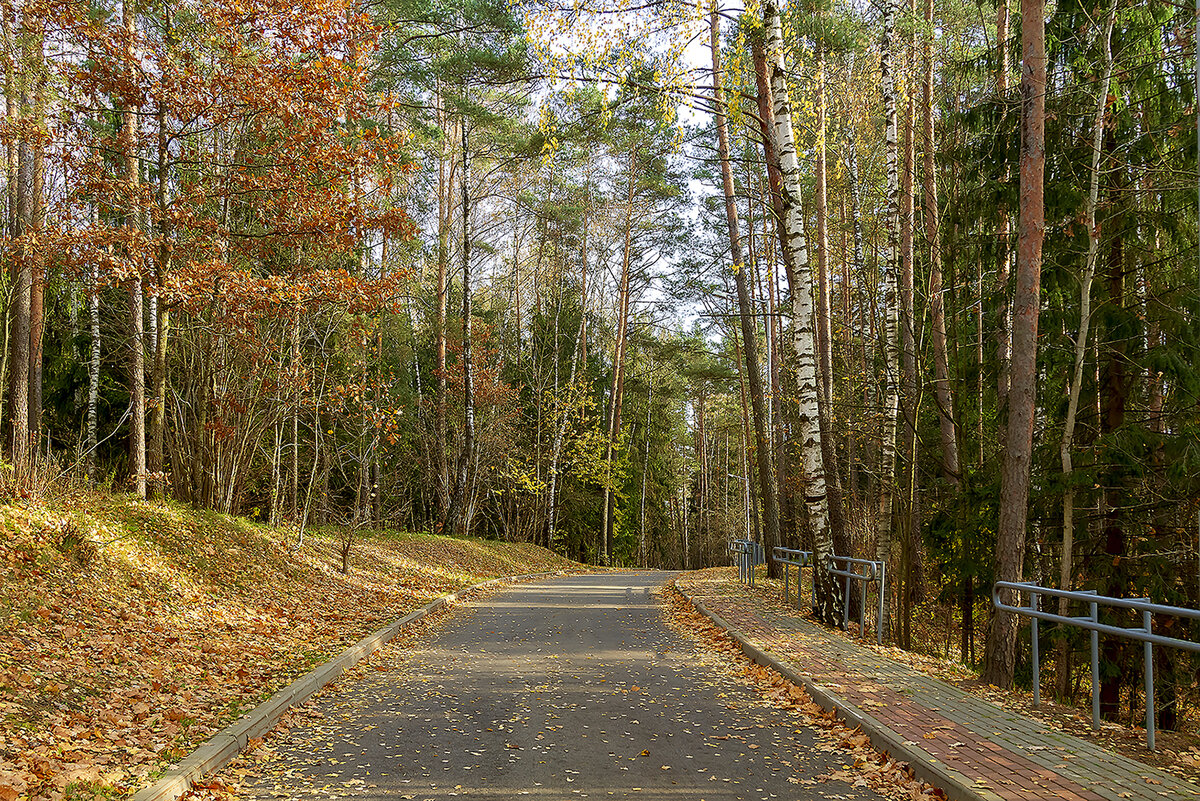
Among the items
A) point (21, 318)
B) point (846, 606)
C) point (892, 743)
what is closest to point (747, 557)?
point (846, 606)

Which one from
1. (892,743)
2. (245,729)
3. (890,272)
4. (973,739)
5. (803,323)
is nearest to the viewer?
(892,743)

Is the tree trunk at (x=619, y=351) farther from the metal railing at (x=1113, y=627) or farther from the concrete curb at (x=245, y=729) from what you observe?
the metal railing at (x=1113, y=627)

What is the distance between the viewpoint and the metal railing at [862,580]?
10508mm

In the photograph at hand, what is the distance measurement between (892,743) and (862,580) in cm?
534

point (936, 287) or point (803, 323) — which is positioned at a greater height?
point (936, 287)

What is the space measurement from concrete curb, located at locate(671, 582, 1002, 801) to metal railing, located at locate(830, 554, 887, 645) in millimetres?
1942

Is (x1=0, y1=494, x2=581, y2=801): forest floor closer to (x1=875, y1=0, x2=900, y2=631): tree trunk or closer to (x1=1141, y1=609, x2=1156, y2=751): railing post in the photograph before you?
(x1=1141, y1=609, x2=1156, y2=751): railing post

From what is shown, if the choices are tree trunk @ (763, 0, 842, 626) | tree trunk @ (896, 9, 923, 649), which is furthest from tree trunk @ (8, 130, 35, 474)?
tree trunk @ (896, 9, 923, 649)

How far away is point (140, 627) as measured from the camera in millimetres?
8586

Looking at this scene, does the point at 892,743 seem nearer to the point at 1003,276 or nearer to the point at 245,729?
the point at 245,729

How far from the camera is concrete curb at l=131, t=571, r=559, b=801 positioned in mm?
4816

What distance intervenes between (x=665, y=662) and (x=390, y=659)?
3278 millimetres

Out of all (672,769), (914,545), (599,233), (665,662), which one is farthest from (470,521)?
(672,769)

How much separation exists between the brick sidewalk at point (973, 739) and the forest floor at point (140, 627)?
16.2 ft
